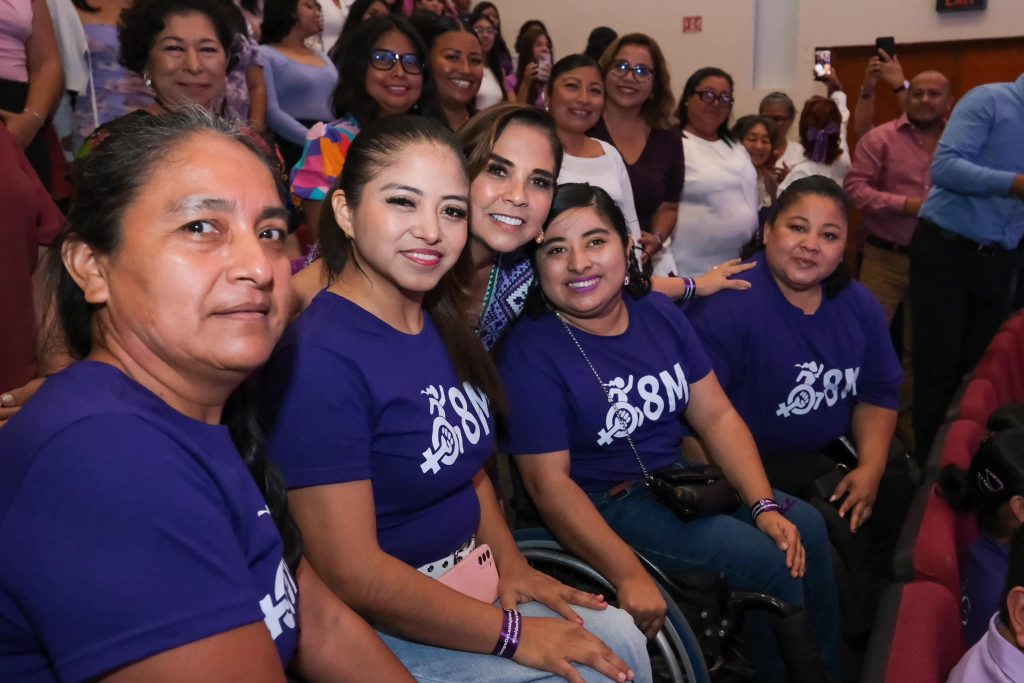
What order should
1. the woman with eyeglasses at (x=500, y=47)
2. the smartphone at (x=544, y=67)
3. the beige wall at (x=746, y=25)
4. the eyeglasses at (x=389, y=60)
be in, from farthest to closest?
the beige wall at (x=746, y=25) < the woman with eyeglasses at (x=500, y=47) < the smartphone at (x=544, y=67) < the eyeglasses at (x=389, y=60)

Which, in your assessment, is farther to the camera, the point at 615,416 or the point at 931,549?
the point at 615,416

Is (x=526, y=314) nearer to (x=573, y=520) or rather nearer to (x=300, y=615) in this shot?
(x=573, y=520)

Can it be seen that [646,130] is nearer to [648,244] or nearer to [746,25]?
[648,244]

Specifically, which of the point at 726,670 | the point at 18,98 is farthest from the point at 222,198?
the point at 18,98

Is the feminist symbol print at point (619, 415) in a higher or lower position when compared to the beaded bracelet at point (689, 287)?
lower

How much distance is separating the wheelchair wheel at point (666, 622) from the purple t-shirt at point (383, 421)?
0.33 metres

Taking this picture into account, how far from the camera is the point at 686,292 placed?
263 centimetres

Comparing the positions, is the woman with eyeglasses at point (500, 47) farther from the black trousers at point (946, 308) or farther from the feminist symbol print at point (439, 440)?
the feminist symbol print at point (439, 440)

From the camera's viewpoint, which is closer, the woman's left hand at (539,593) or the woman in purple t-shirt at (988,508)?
the woman's left hand at (539,593)

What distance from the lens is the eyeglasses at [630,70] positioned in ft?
10.9

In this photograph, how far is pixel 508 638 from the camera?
1.47 m

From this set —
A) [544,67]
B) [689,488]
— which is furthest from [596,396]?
[544,67]

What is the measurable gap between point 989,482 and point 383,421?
148 centimetres

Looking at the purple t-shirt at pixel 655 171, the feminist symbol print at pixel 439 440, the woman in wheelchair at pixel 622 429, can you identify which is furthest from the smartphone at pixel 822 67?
the feminist symbol print at pixel 439 440
